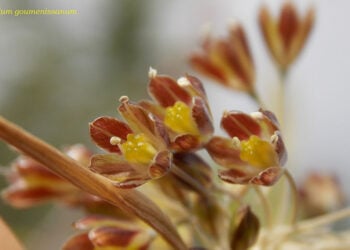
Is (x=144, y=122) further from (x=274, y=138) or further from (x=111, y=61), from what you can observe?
(x=111, y=61)

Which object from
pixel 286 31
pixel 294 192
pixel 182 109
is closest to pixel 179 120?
pixel 182 109

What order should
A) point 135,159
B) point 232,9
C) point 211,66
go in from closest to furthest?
point 135,159 → point 211,66 → point 232,9

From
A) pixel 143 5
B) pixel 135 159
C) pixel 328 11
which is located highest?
pixel 135 159

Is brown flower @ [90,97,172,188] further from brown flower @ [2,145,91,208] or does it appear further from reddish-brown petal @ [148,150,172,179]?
brown flower @ [2,145,91,208]

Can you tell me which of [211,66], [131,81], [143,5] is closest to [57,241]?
[211,66]

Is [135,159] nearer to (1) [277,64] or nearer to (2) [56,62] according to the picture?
(1) [277,64]

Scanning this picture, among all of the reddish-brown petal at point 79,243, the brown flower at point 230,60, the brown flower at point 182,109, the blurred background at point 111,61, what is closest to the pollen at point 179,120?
the brown flower at point 182,109
